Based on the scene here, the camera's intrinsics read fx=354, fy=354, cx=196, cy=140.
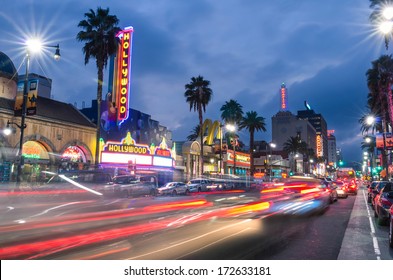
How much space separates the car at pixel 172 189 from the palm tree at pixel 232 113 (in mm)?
32328

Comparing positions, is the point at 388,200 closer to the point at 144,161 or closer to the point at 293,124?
the point at 144,161

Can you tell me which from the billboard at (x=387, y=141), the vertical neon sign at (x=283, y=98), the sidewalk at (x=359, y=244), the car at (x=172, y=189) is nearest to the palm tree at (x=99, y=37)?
the car at (x=172, y=189)

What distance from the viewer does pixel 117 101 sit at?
129 ft

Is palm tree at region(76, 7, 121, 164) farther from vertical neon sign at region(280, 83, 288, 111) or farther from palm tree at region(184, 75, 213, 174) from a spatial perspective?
vertical neon sign at region(280, 83, 288, 111)

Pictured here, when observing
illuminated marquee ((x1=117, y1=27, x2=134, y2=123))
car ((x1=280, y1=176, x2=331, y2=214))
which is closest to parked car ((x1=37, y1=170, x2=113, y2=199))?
car ((x1=280, y1=176, x2=331, y2=214))

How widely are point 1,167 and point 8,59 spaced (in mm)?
10354

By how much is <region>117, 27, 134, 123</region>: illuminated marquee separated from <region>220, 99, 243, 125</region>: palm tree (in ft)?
93.4

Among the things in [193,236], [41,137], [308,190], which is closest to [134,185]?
[41,137]

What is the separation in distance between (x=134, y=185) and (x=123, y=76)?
18523 mm

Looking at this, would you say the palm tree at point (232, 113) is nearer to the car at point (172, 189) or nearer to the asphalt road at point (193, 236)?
the car at point (172, 189)

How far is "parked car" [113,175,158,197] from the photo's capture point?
22.9m

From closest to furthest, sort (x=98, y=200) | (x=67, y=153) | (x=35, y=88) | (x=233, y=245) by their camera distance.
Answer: (x=233, y=245) → (x=98, y=200) → (x=35, y=88) → (x=67, y=153)

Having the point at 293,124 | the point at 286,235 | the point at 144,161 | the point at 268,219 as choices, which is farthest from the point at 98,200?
the point at 293,124

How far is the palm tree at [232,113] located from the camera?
211 feet
